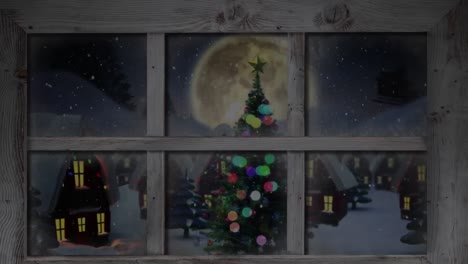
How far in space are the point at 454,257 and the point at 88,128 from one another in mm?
1852

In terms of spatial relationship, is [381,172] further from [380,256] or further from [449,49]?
[449,49]

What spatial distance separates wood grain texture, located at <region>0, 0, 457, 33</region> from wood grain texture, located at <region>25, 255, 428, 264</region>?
1075 mm

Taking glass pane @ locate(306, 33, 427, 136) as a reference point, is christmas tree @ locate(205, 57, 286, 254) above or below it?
below

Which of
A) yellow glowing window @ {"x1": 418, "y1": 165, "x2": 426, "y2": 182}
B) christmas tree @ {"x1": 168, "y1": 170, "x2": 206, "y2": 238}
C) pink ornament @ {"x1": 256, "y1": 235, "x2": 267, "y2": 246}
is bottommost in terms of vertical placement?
pink ornament @ {"x1": 256, "y1": 235, "x2": 267, "y2": 246}

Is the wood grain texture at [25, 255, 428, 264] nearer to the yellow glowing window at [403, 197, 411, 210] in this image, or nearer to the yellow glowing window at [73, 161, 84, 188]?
the yellow glowing window at [403, 197, 411, 210]

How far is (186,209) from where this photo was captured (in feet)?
10.2

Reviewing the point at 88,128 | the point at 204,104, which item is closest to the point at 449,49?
the point at 204,104

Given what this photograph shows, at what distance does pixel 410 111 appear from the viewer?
3115mm

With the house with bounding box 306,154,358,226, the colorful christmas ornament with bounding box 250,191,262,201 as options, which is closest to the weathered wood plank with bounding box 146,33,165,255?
the colorful christmas ornament with bounding box 250,191,262,201

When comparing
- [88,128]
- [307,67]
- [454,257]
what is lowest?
[454,257]

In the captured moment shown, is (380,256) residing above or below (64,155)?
below

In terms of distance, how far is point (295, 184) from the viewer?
10.1ft

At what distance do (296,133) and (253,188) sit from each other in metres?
0.33

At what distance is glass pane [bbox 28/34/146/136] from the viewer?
310 cm
